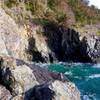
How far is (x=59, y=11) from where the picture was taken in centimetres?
7925

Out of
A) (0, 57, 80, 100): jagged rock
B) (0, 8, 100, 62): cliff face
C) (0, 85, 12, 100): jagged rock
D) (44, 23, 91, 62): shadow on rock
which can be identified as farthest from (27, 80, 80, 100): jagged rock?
(44, 23, 91, 62): shadow on rock

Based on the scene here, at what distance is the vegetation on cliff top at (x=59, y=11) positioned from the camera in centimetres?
7219

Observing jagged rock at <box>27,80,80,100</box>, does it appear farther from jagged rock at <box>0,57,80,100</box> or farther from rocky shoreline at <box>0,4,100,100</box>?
rocky shoreline at <box>0,4,100,100</box>

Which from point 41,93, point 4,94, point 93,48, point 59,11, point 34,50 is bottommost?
point 93,48

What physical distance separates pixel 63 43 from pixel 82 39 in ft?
10.3

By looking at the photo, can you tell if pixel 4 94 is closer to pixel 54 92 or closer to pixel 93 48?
pixel 54 92

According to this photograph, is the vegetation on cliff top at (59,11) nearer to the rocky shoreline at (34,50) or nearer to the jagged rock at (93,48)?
the rocky shoreline at (34,50)

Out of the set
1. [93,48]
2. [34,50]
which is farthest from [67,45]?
[34,50]

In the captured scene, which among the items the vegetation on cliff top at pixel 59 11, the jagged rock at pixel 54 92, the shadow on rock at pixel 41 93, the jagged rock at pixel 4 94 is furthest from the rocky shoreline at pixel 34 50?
the vegetation on cliff top at pixel 59 11

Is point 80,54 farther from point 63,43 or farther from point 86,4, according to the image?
point 86,4

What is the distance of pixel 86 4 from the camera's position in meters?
96.2

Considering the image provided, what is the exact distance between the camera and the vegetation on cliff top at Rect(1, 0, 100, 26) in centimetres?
7219

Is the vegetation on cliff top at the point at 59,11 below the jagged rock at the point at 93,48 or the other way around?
the other way around

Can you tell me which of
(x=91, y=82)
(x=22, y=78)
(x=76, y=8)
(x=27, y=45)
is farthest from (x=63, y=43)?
(x=22, y=78)
